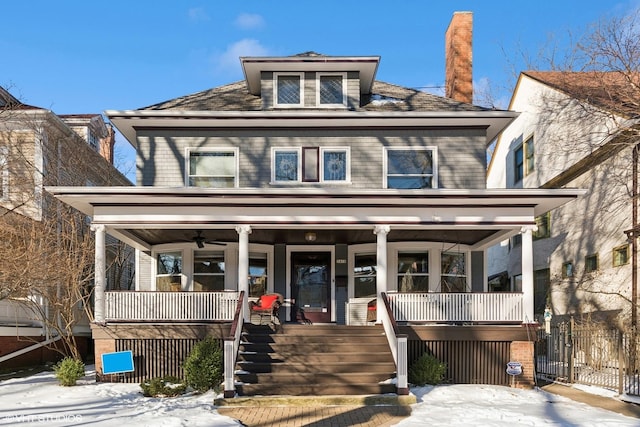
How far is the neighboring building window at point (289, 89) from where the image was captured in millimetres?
15453

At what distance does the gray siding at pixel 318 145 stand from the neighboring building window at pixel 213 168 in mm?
175

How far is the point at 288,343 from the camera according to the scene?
12.0 m

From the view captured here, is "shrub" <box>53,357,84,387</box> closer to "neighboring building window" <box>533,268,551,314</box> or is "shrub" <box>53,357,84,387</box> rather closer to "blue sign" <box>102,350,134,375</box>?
"blue sign" <box>102,350,134,375</box>

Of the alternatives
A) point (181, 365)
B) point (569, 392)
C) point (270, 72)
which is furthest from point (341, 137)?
point (569, 392)

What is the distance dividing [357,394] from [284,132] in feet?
24.1

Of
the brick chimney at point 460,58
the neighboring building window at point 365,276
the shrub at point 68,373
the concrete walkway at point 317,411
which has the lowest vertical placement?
the concrete walkway at point 317,411

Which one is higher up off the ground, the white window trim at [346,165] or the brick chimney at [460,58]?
the brick chimney at [460,58]

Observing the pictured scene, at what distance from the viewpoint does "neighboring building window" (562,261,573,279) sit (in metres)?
18.6

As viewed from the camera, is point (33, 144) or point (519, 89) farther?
point (519, 89)

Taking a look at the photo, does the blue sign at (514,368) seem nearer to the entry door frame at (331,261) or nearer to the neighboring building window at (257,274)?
the entry door frame at (331,261)

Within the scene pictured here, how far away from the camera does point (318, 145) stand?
597 inches

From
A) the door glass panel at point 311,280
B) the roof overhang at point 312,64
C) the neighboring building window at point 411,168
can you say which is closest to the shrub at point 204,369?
the door glass panel at point 311,280

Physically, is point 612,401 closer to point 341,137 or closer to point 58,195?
point 341,137

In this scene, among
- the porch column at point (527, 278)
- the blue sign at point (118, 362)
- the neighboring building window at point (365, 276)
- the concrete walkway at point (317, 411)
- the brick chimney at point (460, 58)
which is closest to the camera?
the concrete walkway at point (317, 411)
